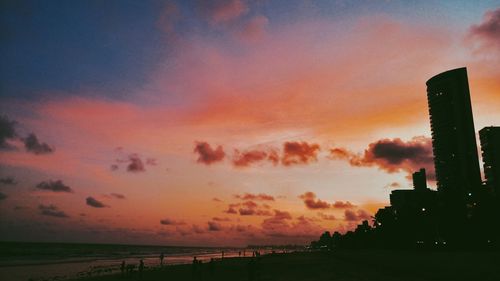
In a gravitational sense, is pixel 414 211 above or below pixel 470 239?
above

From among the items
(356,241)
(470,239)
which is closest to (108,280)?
(470,239)

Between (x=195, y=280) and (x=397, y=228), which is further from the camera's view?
(x=397, y=228)

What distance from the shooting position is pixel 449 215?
87.1 metres

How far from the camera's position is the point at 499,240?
75250 mm

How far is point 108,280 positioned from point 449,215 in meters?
76.3

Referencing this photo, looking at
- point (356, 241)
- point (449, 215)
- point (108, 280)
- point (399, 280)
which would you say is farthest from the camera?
point (356, 241)

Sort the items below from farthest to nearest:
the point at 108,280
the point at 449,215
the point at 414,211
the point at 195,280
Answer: the point at 414,211 < the point at 449,215 < the point at 108,280 < the point at 195,280

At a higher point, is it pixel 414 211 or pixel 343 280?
pixel 414 211

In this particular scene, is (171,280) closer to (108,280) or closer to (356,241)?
(108,280)

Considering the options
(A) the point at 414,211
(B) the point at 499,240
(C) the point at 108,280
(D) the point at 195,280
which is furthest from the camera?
(A) the point at 414,211

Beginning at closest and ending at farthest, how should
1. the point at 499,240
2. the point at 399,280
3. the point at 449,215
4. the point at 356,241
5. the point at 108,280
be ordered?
the point at 399,280 → the point at 108,280 → the point at 499,240 → the point at 449,215 → the point at 356,241

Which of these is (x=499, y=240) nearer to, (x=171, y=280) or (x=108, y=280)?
(x=171, y=280)

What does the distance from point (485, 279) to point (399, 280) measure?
22.5 ft

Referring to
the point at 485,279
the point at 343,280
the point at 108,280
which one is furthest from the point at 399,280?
the point at 108,280
